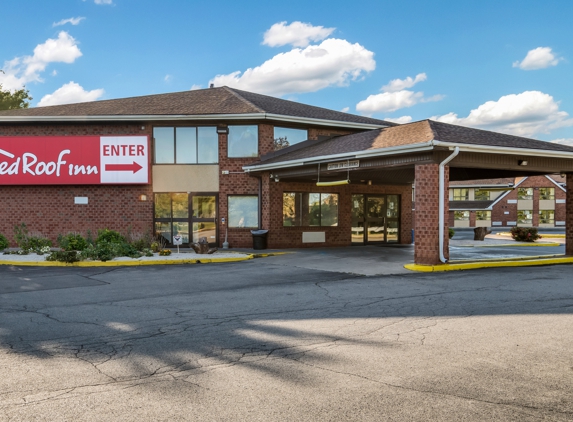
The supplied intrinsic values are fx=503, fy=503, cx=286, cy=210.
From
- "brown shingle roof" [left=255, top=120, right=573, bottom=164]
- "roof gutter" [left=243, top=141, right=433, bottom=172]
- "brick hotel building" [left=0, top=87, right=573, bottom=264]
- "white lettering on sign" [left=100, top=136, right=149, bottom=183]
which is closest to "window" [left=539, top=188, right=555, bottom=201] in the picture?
"brick hotel building" [left=0, top=87, right=573, bottom=264]

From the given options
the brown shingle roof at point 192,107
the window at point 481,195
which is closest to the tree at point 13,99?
the brown shingle roof at point 192,107

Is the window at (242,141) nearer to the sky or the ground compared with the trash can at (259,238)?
nearer to the sky

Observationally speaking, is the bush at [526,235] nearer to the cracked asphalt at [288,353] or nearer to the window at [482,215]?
the cracked asphalt at [288,353]

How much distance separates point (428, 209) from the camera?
1394cm

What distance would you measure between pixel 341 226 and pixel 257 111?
622 cm

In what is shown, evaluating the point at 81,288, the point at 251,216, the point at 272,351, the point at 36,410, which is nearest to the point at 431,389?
the point at 272,351

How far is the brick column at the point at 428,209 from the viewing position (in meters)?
13.9

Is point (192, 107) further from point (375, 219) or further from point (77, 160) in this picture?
point (375, 219)

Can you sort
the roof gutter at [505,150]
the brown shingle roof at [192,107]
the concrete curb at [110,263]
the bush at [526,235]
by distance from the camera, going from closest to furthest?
1. the roof gutter at [505,150]
2. the concrete curb at [110,263]
3. the brown shingle roof at [192,107]
4. the bush at [526,235]

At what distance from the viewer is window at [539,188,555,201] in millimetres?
59181

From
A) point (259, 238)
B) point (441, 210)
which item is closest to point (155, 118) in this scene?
point (259, 238)

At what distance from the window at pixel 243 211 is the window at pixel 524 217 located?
4772cm

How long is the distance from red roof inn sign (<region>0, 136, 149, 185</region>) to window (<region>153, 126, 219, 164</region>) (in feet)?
2.56

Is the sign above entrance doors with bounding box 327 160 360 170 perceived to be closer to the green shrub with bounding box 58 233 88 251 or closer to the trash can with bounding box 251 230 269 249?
the trash can with bounding box 251 230 269 249
